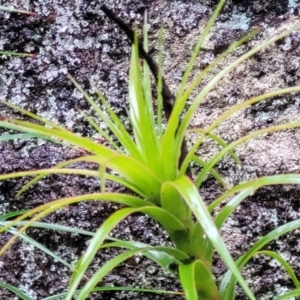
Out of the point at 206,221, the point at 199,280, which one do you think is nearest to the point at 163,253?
the point at 199,280

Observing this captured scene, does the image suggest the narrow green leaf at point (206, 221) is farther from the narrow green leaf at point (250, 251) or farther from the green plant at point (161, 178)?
the narrow green leaf at point (250, 251)

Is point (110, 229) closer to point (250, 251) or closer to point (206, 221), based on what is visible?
point (206, 221)

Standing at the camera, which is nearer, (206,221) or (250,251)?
(206,221)

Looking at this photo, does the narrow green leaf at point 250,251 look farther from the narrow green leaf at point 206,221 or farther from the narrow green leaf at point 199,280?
the narrow green leaf at point 206,221

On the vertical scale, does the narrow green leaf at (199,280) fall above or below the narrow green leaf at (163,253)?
below

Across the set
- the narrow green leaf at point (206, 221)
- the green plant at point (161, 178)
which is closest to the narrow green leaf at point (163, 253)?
the green plant at point (161, 178)

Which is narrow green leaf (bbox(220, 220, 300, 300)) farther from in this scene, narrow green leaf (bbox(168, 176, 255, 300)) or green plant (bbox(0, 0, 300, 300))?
narrow green leaf (bbox(168, 176, 255, 300))

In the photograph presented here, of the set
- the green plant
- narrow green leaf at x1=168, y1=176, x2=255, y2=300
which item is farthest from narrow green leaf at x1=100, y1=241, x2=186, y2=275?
narrow green leaf at x1=168, y1=176, x2=255, y2=300

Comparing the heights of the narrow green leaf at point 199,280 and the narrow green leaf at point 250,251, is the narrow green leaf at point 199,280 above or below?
below

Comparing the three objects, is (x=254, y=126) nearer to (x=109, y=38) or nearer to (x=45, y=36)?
(x=109, y=38)

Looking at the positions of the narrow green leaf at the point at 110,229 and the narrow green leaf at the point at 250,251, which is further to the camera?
the narrow green leaf at the point at 250,251

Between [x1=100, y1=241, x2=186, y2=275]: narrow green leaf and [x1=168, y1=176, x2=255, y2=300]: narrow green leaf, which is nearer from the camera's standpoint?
[x1=168, y1=176, x2=255, y2=300]: narrow green leaf
